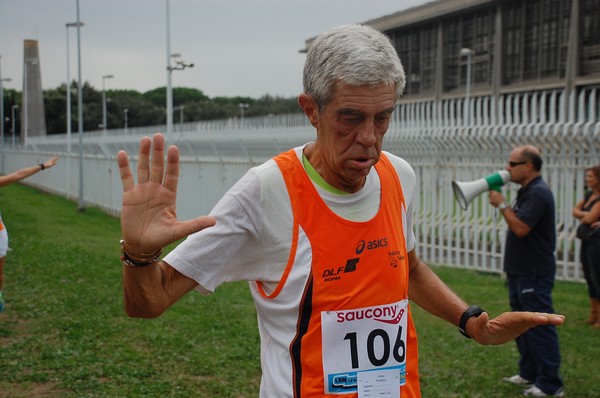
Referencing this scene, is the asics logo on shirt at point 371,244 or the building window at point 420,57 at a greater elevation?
the building window at point 420,57

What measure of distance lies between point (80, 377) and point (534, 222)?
13.3 feet

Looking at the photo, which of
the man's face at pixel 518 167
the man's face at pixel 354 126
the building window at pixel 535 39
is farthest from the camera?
the building window at pixel 535 39

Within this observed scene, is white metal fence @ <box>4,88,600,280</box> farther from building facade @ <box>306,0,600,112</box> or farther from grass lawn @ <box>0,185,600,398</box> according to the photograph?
building facade @ <box>306,0,600,112</box>

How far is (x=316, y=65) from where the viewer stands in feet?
7.43

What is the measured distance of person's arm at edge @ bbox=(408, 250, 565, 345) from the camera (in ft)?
8.04

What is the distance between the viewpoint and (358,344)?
91.7 inches

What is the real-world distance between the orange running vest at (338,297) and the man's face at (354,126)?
0.14 meters

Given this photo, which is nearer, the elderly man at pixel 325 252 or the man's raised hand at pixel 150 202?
the man's raised hand at pixel 150 202

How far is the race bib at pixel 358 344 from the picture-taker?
7.50 ft

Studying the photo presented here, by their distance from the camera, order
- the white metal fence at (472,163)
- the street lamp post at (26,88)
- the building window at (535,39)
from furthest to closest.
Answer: the street lamp post at (26,88)
the building window at (535,39)
the white metal fence at (472,163)

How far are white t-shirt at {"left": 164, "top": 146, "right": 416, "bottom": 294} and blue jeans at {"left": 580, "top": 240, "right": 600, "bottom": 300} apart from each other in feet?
22.2

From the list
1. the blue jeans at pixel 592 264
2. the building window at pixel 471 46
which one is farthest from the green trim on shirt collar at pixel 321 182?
the building window at pixel 471 46

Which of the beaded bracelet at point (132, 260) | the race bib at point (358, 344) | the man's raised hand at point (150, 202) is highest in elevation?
the man's raised hand at point (150, 202)

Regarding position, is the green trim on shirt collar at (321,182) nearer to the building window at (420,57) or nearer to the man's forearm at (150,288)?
A: the man's forearm at (150,288)
